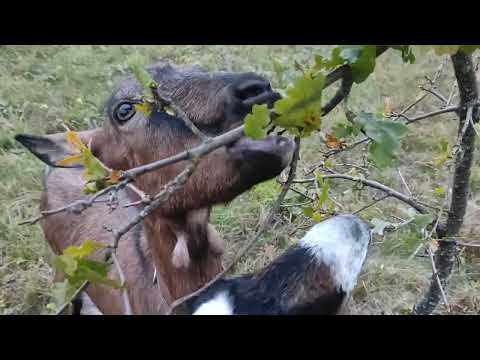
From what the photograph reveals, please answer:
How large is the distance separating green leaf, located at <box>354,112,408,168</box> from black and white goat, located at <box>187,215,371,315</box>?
76 centimetres

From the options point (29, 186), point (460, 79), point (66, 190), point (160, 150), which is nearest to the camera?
point (460, 79)

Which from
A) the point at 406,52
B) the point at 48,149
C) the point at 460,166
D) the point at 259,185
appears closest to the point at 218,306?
the point at 460,166

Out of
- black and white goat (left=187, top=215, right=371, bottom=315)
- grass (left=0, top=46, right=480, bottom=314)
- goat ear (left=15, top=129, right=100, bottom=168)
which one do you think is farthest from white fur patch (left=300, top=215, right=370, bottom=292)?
goat ear (left=15, top=129, right=100, bottom=168)

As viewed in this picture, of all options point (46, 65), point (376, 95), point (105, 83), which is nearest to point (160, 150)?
point (376, 95)

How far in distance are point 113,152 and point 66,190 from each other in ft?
4.50

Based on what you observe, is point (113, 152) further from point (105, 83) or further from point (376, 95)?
point (105, 83)

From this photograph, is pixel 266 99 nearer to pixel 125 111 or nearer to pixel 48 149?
pixel 125 111

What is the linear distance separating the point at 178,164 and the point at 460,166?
1048 millimetres

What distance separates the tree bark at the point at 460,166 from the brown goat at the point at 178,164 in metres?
0.58

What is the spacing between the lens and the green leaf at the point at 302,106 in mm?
1250

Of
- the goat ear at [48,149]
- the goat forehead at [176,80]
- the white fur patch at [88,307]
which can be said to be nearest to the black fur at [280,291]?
the goat forehead at [176,80]

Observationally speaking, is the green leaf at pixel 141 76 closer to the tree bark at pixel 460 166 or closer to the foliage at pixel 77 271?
the foliage at pixel 77 271

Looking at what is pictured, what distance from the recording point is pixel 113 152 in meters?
2.68

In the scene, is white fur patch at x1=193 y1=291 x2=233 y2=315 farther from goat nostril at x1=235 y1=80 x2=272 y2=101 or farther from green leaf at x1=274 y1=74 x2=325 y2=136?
green leaf at x1=274 y1=74 x2=325 y2=136
